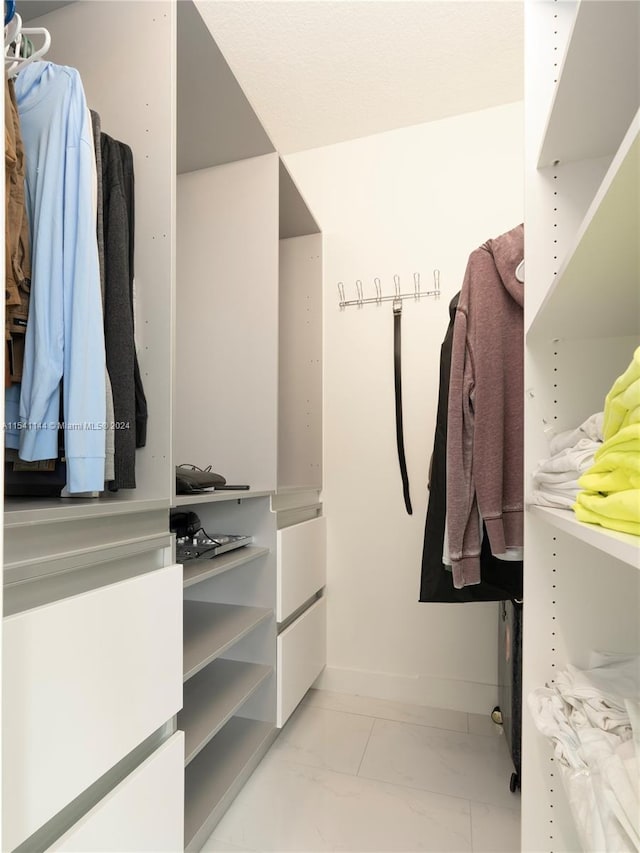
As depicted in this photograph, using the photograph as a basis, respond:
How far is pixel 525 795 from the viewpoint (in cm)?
91

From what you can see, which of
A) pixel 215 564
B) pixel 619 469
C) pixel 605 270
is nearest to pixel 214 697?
pixel 215 564

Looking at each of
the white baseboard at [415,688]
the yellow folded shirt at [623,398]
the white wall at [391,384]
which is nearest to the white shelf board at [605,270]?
the yellow folded shirt at [623,398]

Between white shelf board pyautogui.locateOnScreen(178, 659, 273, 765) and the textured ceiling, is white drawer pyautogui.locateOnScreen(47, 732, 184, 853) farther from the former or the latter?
the textured ceiling

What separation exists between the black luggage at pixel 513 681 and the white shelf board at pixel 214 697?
78 cm

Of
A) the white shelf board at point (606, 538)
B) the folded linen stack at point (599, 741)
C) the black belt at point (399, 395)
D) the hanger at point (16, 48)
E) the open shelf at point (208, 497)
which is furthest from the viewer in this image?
the black belt at point (399, 395)

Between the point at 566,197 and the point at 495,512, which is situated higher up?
the point at 566,197

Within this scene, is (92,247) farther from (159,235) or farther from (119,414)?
(119,414)

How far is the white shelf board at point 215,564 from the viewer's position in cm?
116

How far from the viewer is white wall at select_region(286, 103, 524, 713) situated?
2.00 m

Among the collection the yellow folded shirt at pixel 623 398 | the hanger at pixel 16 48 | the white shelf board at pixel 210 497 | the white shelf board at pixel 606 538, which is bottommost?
the white shelf board at pixel 210 497

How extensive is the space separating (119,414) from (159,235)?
1.42 feet

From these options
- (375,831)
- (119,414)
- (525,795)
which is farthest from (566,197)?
(375,831)

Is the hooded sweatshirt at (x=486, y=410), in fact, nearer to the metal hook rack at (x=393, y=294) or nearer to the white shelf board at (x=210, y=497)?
the white shelf board at (x=210, y=497)

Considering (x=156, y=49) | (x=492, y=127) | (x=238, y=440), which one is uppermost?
(x=492, y=127)
